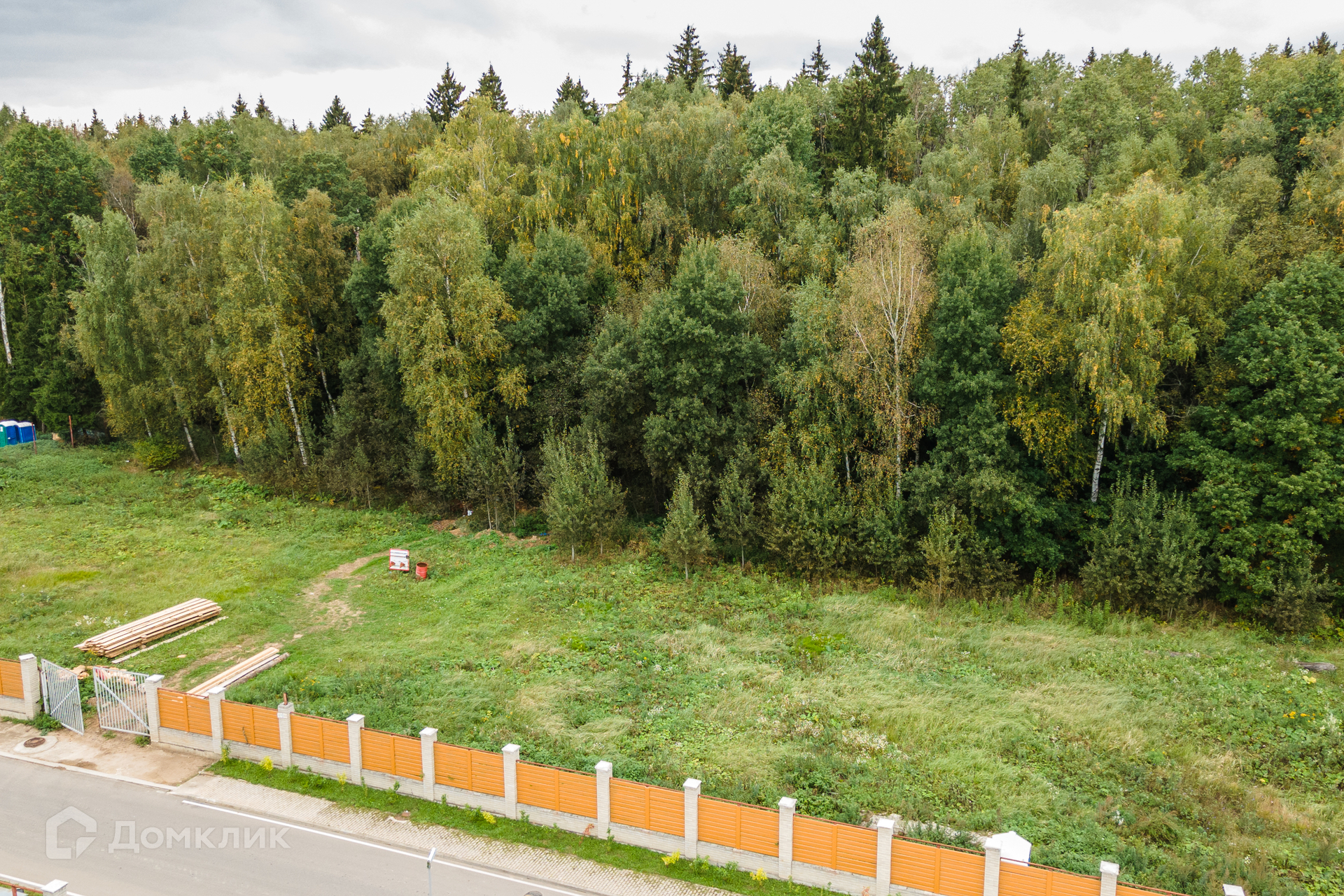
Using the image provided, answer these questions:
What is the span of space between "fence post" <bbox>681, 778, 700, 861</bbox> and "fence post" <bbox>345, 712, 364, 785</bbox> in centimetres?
730

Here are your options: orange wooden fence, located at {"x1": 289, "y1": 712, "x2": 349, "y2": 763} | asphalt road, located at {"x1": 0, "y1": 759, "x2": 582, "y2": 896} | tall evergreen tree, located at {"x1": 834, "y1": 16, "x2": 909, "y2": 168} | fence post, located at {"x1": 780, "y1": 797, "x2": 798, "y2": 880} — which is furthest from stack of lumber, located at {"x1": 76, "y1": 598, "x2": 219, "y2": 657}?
tall evergreen tree, located at {"x1": 834, "y1": 16, "x2": 909, "y2": 168}

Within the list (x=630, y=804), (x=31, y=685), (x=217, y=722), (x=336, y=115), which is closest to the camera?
(x=630, y=804)

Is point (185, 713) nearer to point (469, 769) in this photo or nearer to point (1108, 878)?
point (469, 769)

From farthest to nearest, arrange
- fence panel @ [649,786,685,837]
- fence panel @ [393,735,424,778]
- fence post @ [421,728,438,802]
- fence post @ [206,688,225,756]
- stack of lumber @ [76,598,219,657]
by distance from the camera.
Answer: stack of lumber @ [76,598,219,657] < fence post @ [206,688,225,756] < fence panel @ [393,735,424,778] < fence post @ [421,728,438,802] < fence panel @ [649,786,685,837]

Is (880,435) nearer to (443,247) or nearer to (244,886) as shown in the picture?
(443,247)

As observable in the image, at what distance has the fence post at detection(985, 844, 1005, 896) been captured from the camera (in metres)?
13.4

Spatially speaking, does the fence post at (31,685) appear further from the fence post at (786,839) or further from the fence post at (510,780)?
the fence post at (786,839)

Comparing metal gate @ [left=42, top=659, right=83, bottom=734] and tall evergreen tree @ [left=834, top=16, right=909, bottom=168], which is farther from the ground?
tall evergreen tree @ [left=834, top=16, right=909, bottom=168]

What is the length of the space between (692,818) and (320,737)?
28.1ft

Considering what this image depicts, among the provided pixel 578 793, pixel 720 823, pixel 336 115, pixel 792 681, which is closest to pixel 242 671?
pixel 578 793

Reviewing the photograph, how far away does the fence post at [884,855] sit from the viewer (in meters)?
13.9

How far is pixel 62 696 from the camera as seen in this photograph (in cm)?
1948

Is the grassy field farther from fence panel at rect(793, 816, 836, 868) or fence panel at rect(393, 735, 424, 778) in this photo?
fence panel at rect(393, 735, 424, 778)

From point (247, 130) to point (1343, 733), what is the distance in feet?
266
